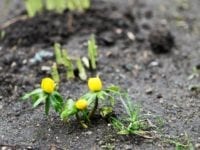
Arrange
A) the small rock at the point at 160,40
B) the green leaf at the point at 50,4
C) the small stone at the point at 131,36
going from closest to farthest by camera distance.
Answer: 1. the small rock at the point at 160,40
2. the small stone at the point at 131,36
3. the green leaf at the point at 50,4

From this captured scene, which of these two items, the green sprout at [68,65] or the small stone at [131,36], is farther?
the small stone at [131,36]

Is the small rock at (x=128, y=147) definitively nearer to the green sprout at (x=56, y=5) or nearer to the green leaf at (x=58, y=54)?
the green leaf at (x=58, y=54)

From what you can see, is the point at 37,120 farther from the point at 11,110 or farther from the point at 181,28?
the point at 181,28

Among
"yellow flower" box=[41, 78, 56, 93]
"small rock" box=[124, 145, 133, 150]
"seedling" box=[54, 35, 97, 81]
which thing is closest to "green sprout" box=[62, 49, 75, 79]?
"seedling" box=[54, 35, 97, 81]

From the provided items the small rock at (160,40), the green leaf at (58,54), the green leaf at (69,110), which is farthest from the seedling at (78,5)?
the green leaf at (69,110)

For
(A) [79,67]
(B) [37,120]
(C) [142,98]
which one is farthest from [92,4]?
(B) [37,120]

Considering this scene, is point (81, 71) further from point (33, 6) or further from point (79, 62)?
point (33, 6)
